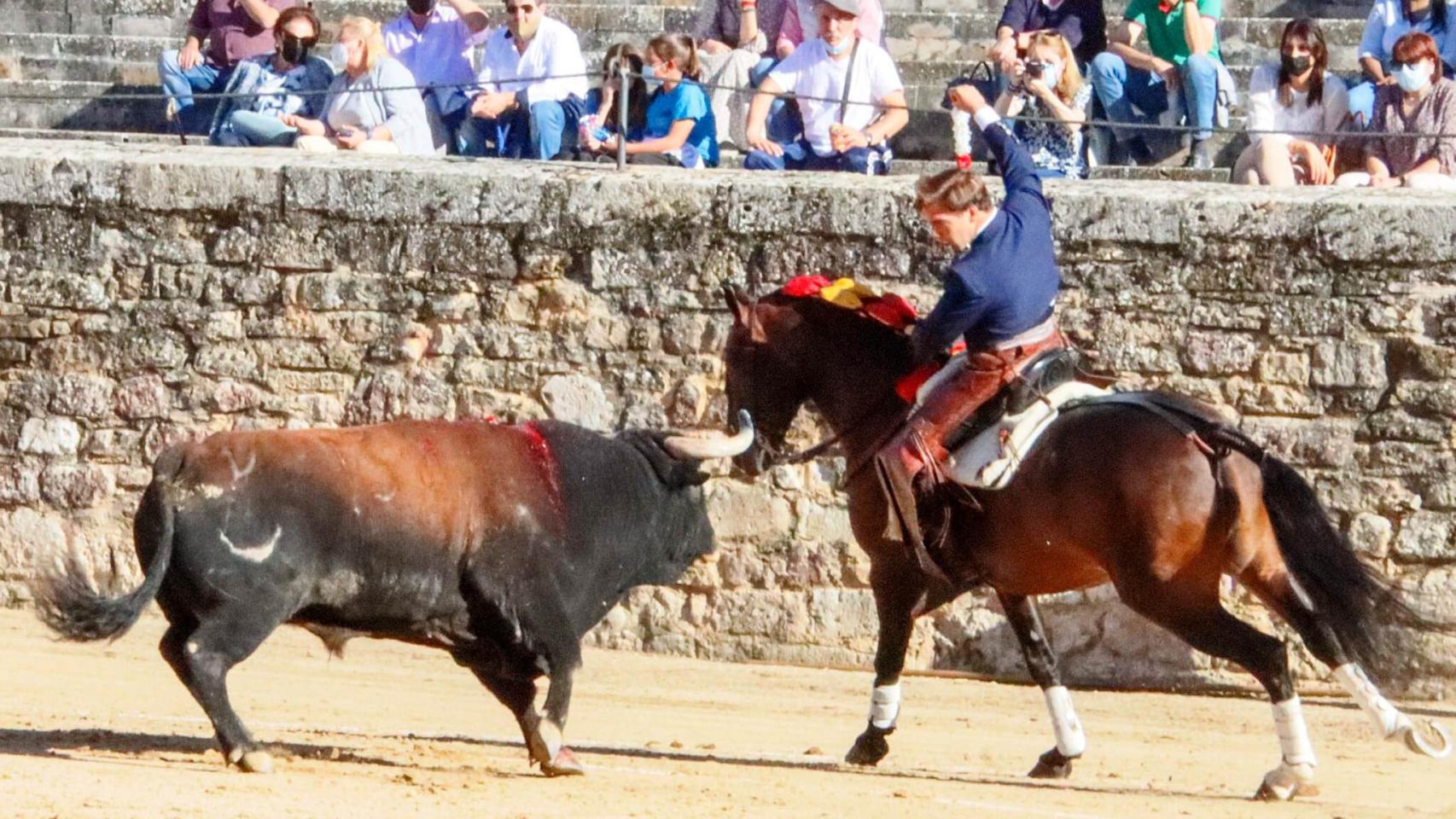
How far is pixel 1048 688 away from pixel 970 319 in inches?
54.6

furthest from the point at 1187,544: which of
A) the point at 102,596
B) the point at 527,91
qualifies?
the point at 527,91

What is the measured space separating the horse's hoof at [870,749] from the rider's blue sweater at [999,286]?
1366 millimetres

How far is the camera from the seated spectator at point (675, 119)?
11.7m

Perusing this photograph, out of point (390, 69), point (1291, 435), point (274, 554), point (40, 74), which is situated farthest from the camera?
point (40, 74)

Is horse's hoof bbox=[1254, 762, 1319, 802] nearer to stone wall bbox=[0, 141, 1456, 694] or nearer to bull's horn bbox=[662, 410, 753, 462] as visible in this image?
bull's horn bbox=[662, 410, 753, 462]

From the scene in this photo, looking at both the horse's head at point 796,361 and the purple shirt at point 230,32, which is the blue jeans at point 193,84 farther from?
the horse's head at point 796,361

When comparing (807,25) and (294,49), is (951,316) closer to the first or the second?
(807,25)

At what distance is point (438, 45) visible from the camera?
43.7ft

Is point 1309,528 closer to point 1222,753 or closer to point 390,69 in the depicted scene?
point 1222,753

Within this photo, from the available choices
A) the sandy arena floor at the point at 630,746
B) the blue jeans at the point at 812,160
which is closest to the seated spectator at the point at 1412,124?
the blue jeans at the point at 812,160

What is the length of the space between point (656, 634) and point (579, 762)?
3040mm

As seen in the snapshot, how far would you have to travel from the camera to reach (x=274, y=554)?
7.72 m

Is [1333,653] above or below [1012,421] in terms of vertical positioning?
below

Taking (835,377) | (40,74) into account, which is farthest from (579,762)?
(40,74)
